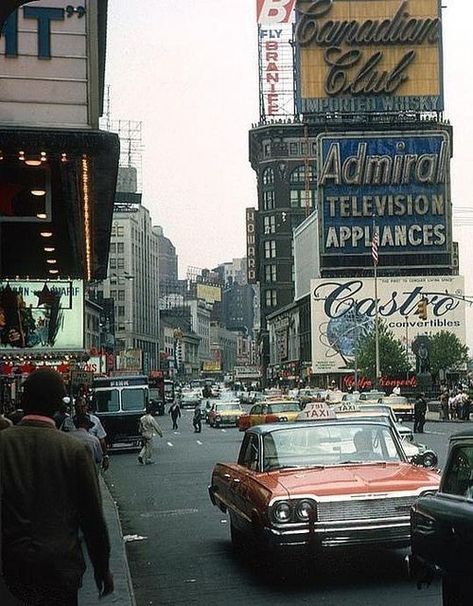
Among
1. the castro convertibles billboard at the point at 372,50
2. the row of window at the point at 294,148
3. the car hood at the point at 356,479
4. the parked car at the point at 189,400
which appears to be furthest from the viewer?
the row of window at the point at 294,148

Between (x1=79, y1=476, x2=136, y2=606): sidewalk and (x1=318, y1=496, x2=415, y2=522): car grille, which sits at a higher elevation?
(x1=318, y1=496, x2=415, y2=522): car grille

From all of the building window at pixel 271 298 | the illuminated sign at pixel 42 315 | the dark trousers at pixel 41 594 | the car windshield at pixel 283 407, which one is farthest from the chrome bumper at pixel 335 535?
the building window at pixel 271 298

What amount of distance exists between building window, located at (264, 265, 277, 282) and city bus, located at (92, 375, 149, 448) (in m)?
120

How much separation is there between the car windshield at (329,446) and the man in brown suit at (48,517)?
5701 millimetres

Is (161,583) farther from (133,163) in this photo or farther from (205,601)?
(133,163)

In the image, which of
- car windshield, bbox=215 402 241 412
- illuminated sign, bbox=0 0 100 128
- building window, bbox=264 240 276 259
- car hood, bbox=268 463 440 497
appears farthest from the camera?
building window, bbox=264 240 276 259

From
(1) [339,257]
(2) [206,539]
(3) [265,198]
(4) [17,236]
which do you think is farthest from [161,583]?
(3) [265,198]

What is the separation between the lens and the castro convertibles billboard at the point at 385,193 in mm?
101438

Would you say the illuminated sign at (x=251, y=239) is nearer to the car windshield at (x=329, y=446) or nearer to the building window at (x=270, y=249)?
the building window at (x=270, y=249)

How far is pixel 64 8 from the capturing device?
12.2 metres

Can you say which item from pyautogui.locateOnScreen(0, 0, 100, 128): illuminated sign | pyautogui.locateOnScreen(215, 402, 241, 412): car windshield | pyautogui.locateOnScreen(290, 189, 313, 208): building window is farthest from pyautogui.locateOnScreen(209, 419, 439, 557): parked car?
pyautogui.locateOnScreen(290, 189, 313, 208): building window

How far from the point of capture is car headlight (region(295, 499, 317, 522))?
31.7 ft

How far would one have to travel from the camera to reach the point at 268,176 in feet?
511

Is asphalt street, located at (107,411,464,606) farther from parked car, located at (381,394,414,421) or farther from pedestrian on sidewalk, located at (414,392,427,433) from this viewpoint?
parked car, located at (381,394,414,421)
